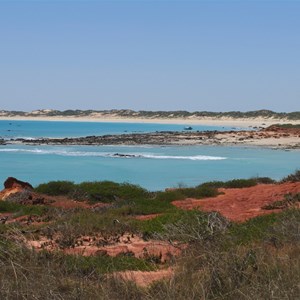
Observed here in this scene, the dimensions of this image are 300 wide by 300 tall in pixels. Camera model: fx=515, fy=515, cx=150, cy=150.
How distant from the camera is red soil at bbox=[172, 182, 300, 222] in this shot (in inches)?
585

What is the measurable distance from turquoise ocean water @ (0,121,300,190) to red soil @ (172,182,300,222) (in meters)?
7.46

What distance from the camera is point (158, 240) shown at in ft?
33.8

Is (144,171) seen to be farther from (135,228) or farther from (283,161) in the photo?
(135,228)

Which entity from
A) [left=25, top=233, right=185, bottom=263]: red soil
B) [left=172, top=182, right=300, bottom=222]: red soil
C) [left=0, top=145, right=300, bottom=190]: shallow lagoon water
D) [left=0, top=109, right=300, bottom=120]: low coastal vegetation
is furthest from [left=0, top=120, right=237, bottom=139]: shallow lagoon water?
[left=25, top=233, right=185, bottom=263]: red soil

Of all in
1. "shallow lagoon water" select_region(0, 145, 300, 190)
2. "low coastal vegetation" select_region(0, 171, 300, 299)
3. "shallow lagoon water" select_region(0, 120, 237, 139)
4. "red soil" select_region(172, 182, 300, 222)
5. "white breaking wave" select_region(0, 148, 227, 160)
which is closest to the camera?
"low coastal vegetation" select_region(0, 171, 300, 299)

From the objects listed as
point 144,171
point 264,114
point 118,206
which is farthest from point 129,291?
point 264,114

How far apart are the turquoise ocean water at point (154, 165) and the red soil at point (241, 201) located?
7.46m

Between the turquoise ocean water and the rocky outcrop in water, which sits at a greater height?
the rocky outcrop in water

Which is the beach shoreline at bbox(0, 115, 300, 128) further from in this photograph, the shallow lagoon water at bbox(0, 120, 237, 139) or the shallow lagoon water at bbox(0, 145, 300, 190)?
the shallow lagoon water at bbox(0, 145, 300, 190)

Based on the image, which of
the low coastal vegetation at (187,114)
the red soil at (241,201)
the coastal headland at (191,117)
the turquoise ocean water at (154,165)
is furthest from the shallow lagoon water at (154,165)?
the low coastal vegetation at (187,114)

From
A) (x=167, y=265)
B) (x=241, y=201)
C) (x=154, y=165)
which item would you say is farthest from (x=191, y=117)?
(x=167, y=265)

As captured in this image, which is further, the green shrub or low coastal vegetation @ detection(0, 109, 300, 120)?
low coastal vegetation @ detection(0, 109, 300, 120)

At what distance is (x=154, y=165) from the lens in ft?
117

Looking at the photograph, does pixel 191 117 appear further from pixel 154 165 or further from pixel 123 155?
pixel 154 165
